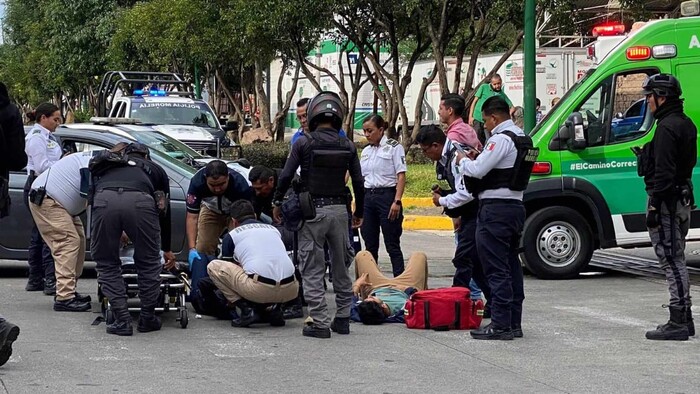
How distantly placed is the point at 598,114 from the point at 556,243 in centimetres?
143

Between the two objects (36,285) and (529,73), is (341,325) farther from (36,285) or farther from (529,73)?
(529,73)

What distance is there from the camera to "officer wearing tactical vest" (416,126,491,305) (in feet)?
31.7

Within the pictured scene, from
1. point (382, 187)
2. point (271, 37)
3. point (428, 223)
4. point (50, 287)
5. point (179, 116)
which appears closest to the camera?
point (50, 287)

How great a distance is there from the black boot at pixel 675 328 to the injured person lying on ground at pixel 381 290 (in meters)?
2.11

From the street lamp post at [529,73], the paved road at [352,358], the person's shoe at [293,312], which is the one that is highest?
the street lamp post at [529,73]

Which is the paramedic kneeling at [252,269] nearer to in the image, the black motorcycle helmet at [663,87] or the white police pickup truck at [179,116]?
the black motorcycle helmet at [663,87]

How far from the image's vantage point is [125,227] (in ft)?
30.0

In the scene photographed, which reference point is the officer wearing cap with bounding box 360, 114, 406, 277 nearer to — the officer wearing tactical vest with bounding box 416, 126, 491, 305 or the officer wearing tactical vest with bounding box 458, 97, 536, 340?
the officer wearing tactical vest with bounding box 416, 126, 491, 305

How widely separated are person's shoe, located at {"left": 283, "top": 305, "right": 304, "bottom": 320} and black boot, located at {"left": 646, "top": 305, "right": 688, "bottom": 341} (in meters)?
2.91

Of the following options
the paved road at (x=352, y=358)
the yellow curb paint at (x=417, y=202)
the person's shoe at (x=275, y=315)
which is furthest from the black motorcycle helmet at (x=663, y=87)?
the yellow curb paint at (x=417, y=202)

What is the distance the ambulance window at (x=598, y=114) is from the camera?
12664 mm

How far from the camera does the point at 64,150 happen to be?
1237 centimetres

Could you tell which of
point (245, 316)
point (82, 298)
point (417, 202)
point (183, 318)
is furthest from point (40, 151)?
point (417, 202)

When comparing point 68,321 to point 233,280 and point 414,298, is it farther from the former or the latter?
point 414,298
